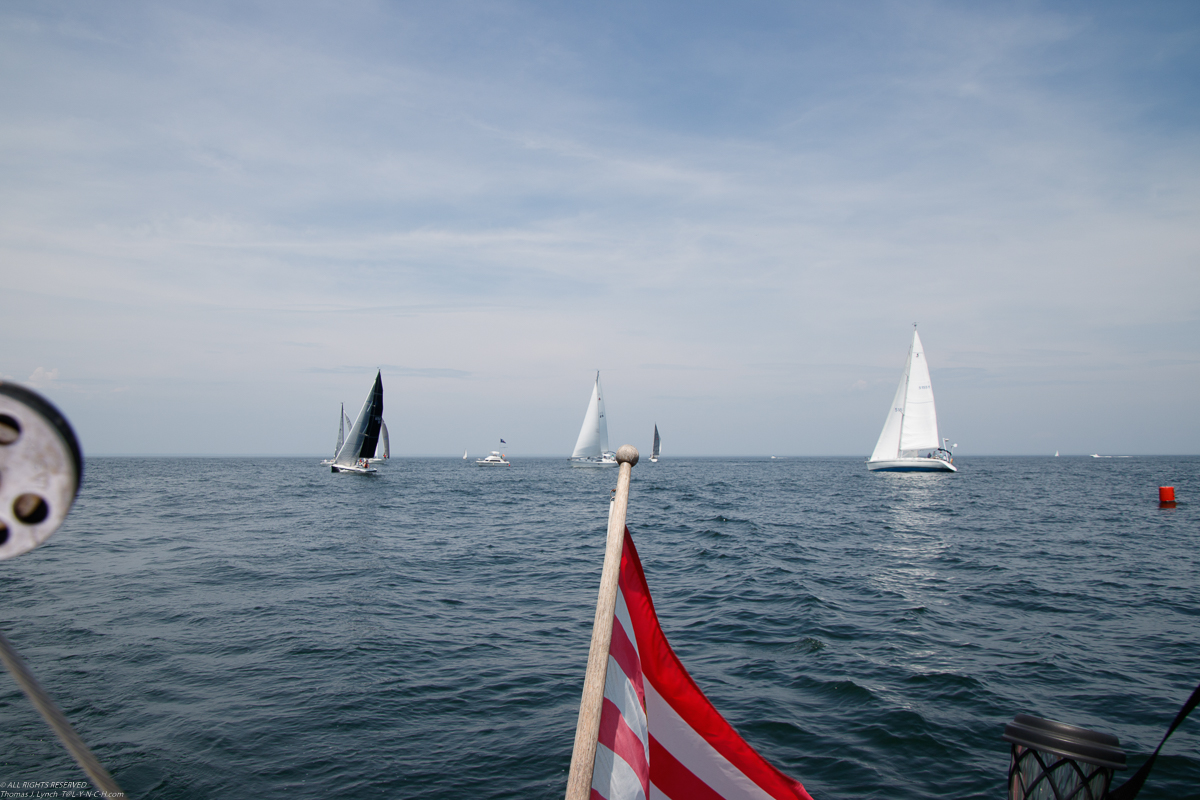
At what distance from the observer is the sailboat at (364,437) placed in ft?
193

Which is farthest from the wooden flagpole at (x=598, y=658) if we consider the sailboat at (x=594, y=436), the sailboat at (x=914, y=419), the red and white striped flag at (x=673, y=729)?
the sailboat at (x=594, y=436)

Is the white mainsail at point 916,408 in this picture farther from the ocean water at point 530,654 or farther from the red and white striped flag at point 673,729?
the red and white striped flag at point 673,729

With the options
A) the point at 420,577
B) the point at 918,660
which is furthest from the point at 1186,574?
the point at 420,577

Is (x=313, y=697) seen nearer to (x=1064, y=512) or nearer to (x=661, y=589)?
(x=661, y=589)

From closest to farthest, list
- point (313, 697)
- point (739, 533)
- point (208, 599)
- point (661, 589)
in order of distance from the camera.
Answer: point (313, 697), point (208, 599), point (661, 589), point (739, 533)

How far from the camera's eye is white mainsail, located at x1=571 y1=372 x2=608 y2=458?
279 ft

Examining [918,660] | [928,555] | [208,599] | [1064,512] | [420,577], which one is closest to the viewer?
[918,660]

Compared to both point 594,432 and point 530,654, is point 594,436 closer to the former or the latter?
point 594,432

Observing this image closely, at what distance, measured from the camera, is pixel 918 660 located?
10.4 m

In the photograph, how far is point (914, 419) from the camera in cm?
6359

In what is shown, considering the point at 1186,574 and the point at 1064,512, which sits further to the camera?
the point at 1064,512

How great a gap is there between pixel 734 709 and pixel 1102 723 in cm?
446

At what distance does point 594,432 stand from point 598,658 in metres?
84.4

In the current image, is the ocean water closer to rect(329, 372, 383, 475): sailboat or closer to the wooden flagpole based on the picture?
the wooden flagpole
